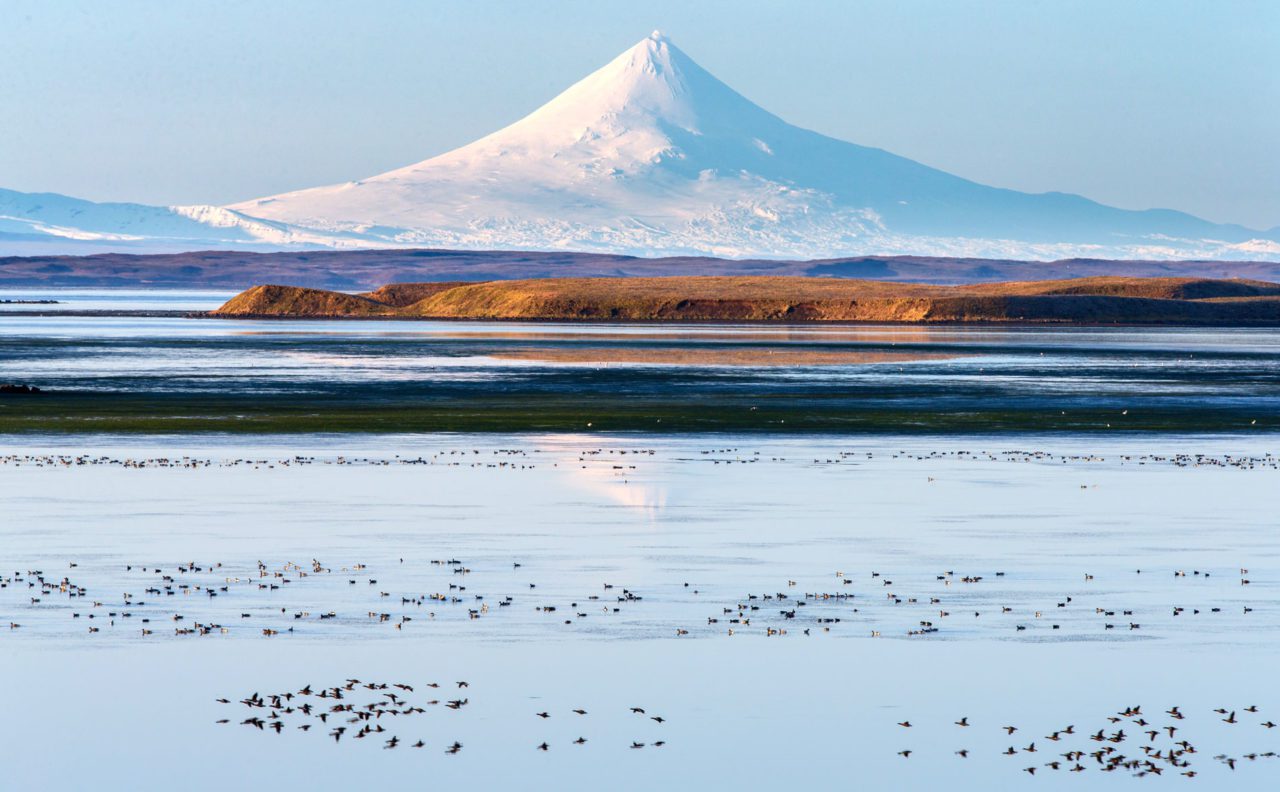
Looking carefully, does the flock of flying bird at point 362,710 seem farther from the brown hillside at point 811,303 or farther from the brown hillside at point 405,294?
the brown hillside at point 405,294

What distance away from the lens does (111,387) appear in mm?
58875

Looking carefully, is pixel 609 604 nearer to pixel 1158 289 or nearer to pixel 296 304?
pixel 296 304

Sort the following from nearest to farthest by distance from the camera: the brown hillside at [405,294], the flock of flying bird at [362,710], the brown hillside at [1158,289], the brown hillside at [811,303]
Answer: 1. the flock of flying bird at [362,710]
2. the brown hillside at [811,303]
3. the brown hillside at [1158,289]
4. the brown hillside at [405,294]

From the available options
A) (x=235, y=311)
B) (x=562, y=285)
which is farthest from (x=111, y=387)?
(x=562, y=285)

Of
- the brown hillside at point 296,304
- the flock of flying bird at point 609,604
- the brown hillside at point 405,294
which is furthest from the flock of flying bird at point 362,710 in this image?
the brown hillside at point 405,294

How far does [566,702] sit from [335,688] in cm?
193

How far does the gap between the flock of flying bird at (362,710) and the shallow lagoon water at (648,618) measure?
0.14 m

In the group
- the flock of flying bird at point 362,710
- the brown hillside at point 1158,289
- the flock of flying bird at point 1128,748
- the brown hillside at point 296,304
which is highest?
the brown hillside at point 1158,289

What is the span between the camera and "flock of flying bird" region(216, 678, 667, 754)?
1437 cm

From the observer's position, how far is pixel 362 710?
15.1m

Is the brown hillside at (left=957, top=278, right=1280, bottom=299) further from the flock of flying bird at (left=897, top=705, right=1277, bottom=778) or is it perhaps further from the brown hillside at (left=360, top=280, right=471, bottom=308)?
the flock of flying bird at (left=897, top=705, right=1277, bottom=778)

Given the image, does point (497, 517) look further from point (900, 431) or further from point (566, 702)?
point (900, 431)

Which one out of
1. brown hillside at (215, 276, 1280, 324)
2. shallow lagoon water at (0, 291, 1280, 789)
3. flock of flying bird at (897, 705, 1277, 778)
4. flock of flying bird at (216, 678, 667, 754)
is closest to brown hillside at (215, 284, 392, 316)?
brown hillside at (215, 276, 1280, 324)

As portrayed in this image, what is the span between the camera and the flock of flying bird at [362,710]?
566 inches
